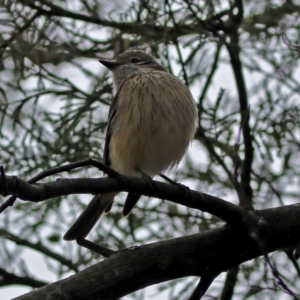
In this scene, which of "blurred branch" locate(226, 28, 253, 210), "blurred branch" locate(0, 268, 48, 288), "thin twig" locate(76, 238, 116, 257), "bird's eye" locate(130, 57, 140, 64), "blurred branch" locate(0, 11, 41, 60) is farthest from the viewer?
"bird's eye" locate(130, 57, 140, 64)

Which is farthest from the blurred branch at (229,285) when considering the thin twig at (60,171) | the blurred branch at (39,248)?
the thin twig at (60,171)

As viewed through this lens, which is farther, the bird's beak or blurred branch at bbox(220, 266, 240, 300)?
the bird's beak

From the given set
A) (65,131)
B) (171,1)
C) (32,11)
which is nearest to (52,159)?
(65,131)

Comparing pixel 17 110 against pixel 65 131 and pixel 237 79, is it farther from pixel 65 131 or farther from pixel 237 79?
pixel 237 79

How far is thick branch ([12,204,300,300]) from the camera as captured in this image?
3836 mm

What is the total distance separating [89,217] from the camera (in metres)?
5.70

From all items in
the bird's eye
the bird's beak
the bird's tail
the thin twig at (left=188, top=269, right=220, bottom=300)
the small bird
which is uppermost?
the bird's eye

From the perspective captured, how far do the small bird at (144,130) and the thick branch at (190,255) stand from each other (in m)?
1.49

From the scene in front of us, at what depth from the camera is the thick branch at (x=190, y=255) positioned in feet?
12.6

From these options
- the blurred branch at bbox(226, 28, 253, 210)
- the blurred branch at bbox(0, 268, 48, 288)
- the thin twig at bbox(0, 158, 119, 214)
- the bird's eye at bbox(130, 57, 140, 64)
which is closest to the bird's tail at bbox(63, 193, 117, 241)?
the blurred branch at bbox(0, 268, 48, 288)

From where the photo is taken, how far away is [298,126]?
6.01m

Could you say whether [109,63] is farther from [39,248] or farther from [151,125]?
[39,248]

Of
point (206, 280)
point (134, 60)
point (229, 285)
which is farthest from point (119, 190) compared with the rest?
point (134, 60)

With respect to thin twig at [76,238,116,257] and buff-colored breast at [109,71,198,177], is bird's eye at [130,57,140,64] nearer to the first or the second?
buff-colored breast at [109,71,198,177]
